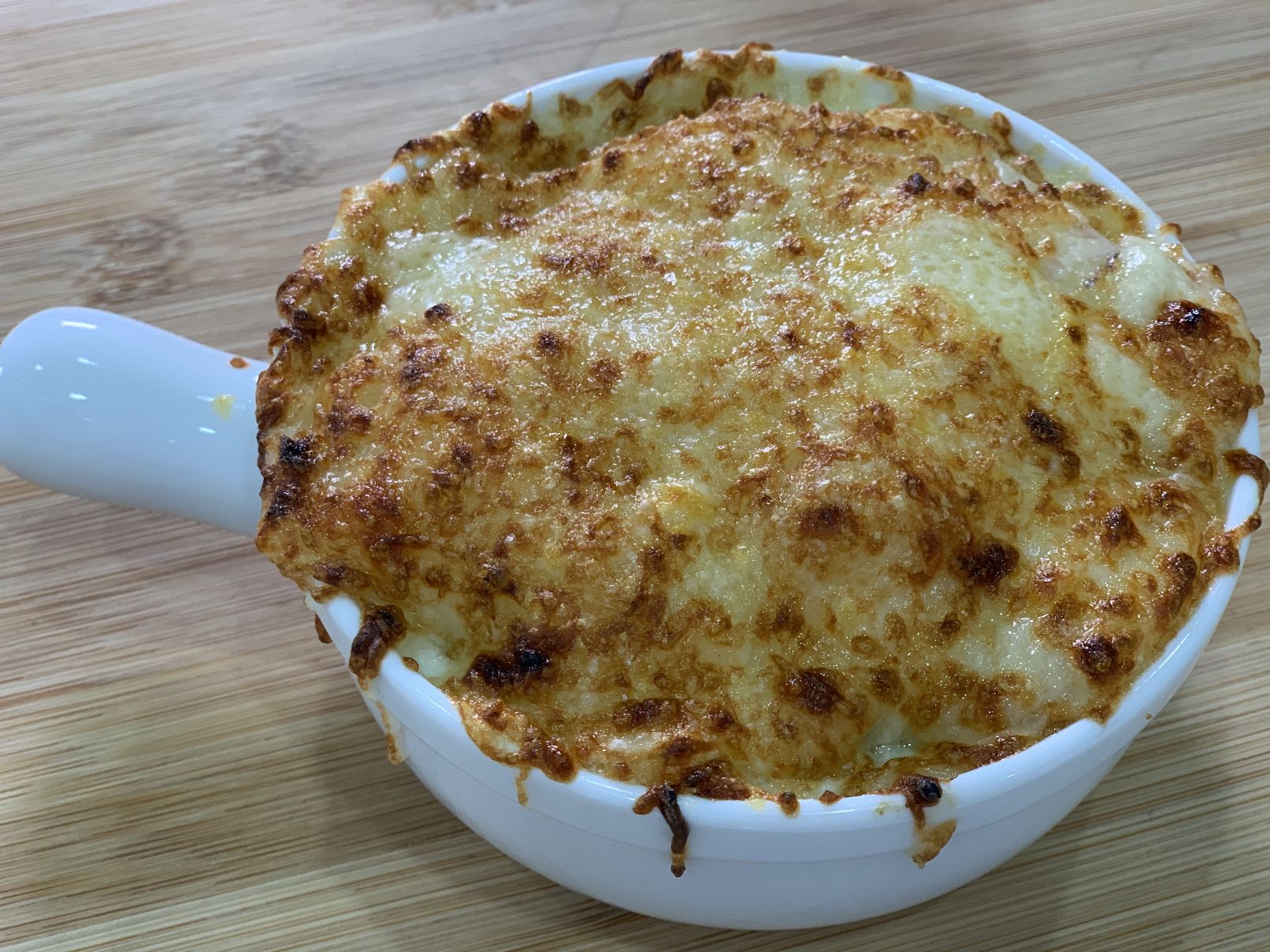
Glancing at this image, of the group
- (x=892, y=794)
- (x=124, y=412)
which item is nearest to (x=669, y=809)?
(x=892, y=794)

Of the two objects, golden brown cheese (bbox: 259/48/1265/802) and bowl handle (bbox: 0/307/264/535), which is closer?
golden brown cheese (bbox: 259/48/1265/802)

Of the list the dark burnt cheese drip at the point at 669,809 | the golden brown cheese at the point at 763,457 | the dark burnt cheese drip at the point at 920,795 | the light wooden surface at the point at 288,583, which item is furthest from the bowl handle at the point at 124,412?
the dark burnt cheese drip at the point at 920,795

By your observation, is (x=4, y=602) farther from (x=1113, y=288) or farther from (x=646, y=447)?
(x=1113, y=288)

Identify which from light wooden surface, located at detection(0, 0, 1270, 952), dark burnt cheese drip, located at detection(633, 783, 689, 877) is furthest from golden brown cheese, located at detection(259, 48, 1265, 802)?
light wooden surface, located at detection(0, 0, 1270, 952)

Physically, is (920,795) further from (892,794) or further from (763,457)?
(763,457)

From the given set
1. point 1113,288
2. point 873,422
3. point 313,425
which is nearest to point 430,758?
point 313,425

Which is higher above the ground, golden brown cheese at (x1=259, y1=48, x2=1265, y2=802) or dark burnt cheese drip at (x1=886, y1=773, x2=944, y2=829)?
golden brown cheese at (x1=259, y1=48, x2=1265, y2=802)

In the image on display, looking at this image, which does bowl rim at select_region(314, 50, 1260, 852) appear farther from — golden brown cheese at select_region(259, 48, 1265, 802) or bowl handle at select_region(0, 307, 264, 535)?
bowl handle at select_region(0, 307, 264, 535)
